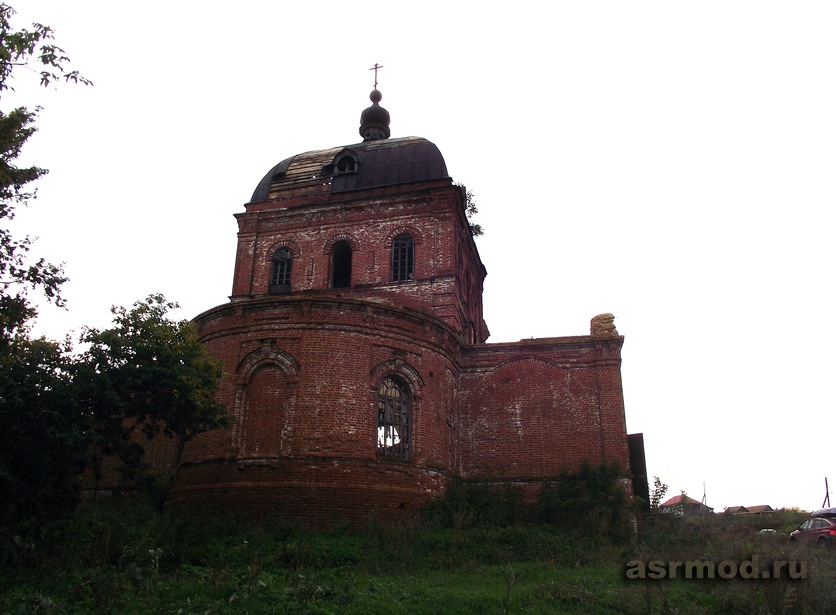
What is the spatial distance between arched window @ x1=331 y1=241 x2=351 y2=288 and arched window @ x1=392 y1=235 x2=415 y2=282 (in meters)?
1.78

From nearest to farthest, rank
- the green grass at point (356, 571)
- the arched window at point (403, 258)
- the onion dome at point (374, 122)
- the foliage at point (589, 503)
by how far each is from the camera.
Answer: the green grass at point (356, 571) → the foliage at point (589, 503) → the arched window at point (403, 258) → the onion dome at point (374, 122)

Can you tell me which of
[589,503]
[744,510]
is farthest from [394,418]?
[744,510]

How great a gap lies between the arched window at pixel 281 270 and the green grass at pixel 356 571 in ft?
34.6

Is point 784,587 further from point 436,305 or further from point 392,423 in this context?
point 436,305

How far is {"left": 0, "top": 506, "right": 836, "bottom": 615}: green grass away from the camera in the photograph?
344 inches

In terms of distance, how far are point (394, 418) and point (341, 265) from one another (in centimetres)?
909

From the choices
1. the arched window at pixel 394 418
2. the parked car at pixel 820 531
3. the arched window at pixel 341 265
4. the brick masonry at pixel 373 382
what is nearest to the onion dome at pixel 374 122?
the brick masonry at pixel 373 382

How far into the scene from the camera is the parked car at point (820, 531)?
15.8m

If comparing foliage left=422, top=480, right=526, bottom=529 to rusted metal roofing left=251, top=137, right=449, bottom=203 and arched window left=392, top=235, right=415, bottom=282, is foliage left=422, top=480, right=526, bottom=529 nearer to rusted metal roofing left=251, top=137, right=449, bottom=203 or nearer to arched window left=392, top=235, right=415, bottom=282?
arched window left=392, top=235, right=415, bottom=282

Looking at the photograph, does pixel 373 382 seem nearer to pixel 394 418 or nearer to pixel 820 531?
pixel 394 418

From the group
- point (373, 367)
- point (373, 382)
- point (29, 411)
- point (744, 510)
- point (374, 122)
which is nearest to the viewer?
point (29, 411)

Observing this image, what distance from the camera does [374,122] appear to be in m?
29.5

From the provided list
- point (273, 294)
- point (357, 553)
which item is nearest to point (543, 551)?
point (357, 553)

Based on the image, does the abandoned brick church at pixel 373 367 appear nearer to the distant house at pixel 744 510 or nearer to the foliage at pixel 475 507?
the foliage at pixel 475 507
